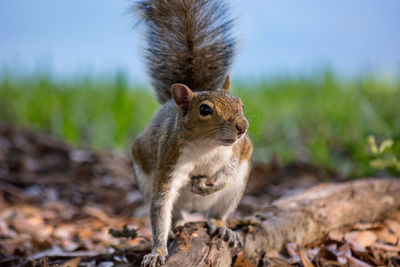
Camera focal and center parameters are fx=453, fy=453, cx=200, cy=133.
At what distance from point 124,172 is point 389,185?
7.85 ft

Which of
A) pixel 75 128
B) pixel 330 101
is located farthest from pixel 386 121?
pixel 75 128

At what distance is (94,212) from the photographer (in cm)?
333

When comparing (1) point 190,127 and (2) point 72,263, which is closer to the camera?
(1) point 190,127

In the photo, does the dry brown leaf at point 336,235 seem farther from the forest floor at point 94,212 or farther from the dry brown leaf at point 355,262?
the dry brown leaf at point 355,262

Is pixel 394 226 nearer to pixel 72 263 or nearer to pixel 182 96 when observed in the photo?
pixel 182 96

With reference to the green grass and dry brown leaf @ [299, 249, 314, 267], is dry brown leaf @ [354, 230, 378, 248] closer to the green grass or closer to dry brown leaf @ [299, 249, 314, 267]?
dry brown leaf @ [299, 249, 314, 267]

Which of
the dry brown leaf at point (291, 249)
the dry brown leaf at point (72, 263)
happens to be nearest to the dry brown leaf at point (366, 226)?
the dry brown leaf at point (291, 249)

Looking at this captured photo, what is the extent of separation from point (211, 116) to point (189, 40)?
59 cm

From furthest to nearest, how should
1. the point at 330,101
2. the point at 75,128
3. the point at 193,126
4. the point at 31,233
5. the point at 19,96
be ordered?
the point at 19,96 → the point at 75,128 → the point at 330,101 → the point at 31,233 → the point at 193,126

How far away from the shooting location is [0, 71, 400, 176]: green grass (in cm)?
435

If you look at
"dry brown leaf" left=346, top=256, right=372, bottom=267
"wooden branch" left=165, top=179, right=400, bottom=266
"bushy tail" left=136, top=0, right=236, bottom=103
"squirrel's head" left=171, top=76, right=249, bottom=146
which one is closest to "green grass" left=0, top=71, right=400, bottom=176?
"wooden branch" left=165, top=179, right=400, bottom=266

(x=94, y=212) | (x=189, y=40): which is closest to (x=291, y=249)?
(x=189, y=40)

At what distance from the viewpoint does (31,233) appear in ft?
9.34

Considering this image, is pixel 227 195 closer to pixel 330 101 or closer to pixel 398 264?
pixel 398 264
